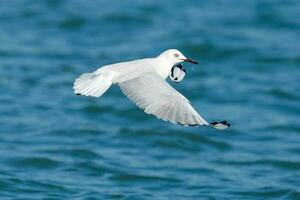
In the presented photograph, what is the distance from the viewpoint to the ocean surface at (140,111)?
1105 centimetres

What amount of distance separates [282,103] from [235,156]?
7.07ft

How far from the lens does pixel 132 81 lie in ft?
26.4

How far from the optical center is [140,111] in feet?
44.4

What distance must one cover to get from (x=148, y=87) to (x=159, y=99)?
14 centimetres

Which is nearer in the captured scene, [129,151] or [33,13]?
[129,151]

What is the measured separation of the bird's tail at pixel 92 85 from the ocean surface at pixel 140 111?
8.31 feet

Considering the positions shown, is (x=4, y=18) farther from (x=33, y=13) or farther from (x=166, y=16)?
(x=166, y=16)

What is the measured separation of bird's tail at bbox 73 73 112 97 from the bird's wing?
170 millimetres

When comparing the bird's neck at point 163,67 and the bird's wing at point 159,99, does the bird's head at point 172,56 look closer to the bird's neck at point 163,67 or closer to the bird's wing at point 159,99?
the bird's neck at point 163,67

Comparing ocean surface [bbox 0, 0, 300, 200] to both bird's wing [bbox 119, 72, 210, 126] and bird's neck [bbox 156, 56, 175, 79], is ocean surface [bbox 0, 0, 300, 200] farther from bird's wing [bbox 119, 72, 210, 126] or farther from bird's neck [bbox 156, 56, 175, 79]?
bird's wing [bbox 119, 72, 210, 126]

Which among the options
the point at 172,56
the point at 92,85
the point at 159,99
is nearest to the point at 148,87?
the point at 159,99

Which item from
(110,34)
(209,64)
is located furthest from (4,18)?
(209,64)

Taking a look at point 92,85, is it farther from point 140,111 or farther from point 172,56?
point 140,111

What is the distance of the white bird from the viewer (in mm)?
7621
